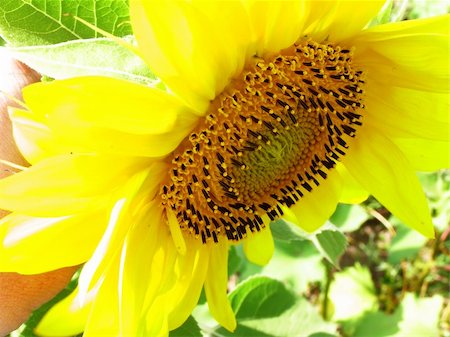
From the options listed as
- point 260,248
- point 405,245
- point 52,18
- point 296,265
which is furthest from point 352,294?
point 52,18

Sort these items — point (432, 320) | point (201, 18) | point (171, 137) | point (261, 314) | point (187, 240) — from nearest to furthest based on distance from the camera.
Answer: point (201, 18)
point (171, 137)
point (187, 240)
point (261, 314)
point (432, 320)

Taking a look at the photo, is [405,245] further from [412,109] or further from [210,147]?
[210,147]

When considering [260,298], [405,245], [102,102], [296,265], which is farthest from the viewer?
[405,245]

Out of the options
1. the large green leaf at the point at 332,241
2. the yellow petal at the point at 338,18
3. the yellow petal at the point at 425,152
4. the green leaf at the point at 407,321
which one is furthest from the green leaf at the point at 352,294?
the yellow petal at the point at 338,18

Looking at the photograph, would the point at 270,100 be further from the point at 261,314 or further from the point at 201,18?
the point at 261,314

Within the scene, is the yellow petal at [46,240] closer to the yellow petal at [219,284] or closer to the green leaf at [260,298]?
the yellow petal at [219,284]

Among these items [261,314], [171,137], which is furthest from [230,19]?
[261,314]

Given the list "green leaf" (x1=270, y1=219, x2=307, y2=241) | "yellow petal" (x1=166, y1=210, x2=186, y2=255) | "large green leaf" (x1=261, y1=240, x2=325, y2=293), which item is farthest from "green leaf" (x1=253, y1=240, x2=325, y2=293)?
"yellow petal" (x1=166, y1=210, x2=186, y2=255)
